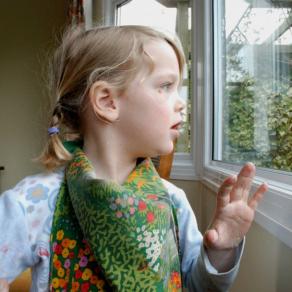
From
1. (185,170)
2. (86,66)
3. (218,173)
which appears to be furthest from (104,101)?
(185,170)

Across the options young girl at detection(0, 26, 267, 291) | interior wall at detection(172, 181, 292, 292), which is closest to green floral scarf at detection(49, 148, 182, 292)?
young girl at detection(0, 26, 267, 291)

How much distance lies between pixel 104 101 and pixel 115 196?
0.20 metres

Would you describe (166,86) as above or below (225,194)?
above

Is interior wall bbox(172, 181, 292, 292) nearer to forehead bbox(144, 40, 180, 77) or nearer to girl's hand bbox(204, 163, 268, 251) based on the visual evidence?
girl's hand bbox(204, 163, 268, 251)

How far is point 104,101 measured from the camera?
733mm

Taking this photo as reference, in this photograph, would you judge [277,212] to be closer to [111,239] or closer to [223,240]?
[223,240]

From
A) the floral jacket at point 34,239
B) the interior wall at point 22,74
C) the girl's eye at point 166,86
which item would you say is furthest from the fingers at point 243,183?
the interior wall at point 22,74

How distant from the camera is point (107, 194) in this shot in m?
0.65

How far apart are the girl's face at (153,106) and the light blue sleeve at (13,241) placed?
0.26 m

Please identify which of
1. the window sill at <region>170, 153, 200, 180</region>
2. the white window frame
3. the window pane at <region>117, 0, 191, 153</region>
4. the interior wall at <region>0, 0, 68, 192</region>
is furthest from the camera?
the interior wall at <region>0, 0, 68, 192</region>

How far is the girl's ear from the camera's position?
2.38ft

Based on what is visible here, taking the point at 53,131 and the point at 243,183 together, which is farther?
the point at 53,131

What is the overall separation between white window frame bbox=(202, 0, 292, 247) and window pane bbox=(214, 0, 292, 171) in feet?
0.12

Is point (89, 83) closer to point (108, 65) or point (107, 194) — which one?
point (108, 65)
